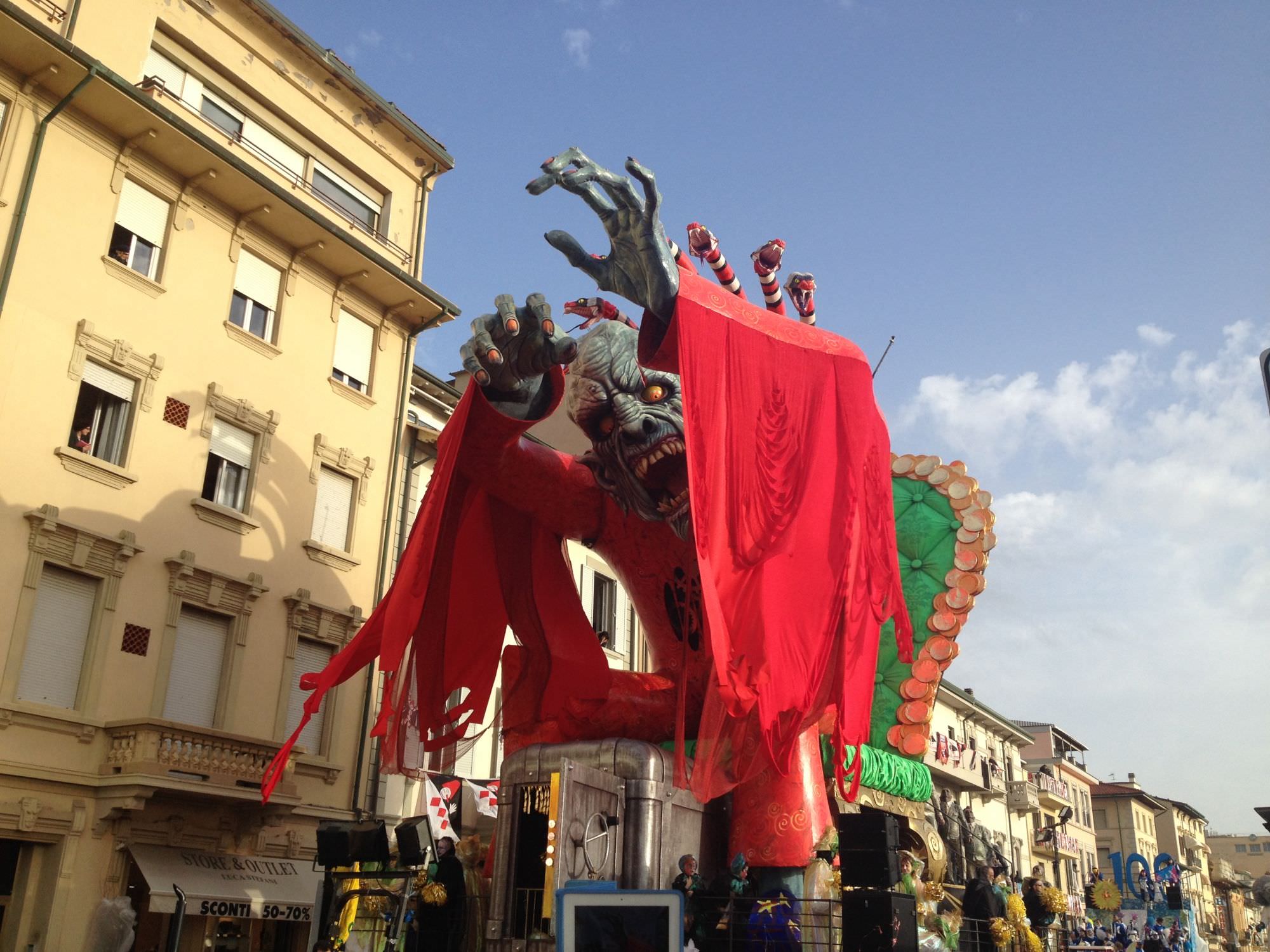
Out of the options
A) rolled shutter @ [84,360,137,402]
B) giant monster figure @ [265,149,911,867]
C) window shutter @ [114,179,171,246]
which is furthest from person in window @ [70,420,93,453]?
giant monster figure @ [265,149,911,867]

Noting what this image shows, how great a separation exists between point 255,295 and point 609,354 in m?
9.69

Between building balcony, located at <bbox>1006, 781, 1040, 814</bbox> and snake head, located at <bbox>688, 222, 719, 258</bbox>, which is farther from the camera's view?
building balcony, located at <bbox>1006, 781, 1040, 814</bbox>

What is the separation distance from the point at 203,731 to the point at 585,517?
697cm

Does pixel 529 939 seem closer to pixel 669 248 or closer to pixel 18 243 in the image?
pixel 669 248

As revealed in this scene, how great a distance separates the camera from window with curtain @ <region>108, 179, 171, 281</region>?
1680 cm

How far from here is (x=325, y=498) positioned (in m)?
19.5

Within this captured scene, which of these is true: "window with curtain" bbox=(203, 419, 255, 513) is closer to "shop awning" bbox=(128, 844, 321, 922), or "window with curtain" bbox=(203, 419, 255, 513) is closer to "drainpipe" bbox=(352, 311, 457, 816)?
"drainpipe" bbox=(352, 311, 457, 816)

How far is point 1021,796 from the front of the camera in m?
48.1

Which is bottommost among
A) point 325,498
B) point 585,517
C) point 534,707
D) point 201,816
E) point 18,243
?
point 201,816

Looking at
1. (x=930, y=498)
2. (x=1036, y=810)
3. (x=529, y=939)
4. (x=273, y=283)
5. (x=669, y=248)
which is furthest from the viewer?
(x=1036, y=810)

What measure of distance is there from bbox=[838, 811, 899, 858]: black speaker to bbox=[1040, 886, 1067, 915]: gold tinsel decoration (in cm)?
543

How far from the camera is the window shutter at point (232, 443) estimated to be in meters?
17.7

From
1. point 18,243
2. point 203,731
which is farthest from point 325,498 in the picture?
point 18,243

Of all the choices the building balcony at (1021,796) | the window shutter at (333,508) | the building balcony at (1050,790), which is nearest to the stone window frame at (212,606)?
the window shutter at (333,508)
